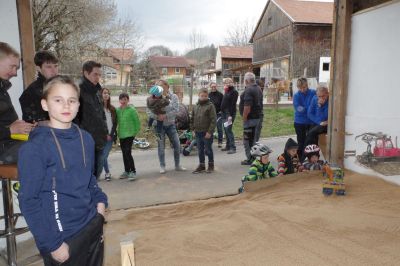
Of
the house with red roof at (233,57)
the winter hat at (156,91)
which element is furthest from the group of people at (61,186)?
the house with red roof at (233,57)

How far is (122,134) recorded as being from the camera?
6.27 metres

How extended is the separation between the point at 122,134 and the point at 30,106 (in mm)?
3111

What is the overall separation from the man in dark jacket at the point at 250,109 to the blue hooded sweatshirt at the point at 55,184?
5369 mm

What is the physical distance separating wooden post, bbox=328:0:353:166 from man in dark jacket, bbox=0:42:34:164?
199 inches

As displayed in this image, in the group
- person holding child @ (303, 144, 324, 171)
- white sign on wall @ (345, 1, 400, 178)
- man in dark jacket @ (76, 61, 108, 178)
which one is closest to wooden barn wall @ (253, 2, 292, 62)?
white sign on wall @ (345, 1, 400, 178)

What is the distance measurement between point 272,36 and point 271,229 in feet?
105

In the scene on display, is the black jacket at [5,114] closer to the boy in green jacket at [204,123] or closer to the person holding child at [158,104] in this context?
the person holding child at [158,104]

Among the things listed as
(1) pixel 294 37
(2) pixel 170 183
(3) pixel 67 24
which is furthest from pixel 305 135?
(1) pixel 294 37

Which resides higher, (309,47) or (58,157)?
(309,47)

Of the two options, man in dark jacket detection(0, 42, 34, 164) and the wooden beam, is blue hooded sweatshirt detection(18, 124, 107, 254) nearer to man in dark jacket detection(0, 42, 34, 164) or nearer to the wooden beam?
man in dark jacket detection(0, 42, 34, 164)

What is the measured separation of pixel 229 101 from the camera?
8500mm

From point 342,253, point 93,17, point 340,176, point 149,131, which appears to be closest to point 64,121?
point 342,253

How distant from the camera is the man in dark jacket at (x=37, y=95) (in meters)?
3.17

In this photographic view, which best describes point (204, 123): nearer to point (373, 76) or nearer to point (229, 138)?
point (229, 138)
